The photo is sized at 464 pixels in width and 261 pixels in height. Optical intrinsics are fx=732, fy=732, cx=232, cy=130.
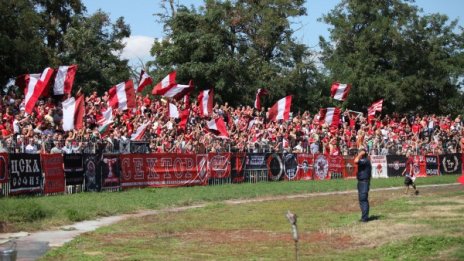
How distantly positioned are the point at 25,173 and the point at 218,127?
12.7 meters

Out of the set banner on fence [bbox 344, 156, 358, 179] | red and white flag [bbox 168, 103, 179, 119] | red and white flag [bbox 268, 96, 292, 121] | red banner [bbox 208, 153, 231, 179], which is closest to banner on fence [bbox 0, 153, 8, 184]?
red and white flag [bbox 168, 103, 179, 119]

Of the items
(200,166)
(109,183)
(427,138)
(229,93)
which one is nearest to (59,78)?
(109,183)

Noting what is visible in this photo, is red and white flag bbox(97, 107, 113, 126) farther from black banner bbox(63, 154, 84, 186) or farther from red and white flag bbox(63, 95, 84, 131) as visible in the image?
black banner bbox(63, 154, 84, 186)

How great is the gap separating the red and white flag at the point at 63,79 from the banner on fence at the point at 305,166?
48.9ft

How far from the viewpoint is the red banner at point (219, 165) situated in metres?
34.0

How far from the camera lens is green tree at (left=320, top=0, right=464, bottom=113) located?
63344 millimetres

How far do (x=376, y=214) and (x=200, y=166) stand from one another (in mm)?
14349

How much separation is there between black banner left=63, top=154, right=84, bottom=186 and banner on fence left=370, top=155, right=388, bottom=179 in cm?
2284

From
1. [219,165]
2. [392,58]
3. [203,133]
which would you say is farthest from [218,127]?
[392,58]

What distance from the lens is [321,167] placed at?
4125 centimetres

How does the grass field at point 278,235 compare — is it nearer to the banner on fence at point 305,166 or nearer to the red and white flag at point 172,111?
the red and white flag at point 172,111

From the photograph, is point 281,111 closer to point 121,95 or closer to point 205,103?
point 205,103

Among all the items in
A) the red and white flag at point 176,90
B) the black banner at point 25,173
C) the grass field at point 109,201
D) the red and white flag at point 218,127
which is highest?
the red and white flag at point 176,90

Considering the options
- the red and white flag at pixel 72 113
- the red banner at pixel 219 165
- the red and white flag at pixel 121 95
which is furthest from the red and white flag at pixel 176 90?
the red and white flag at pixel 72 113
